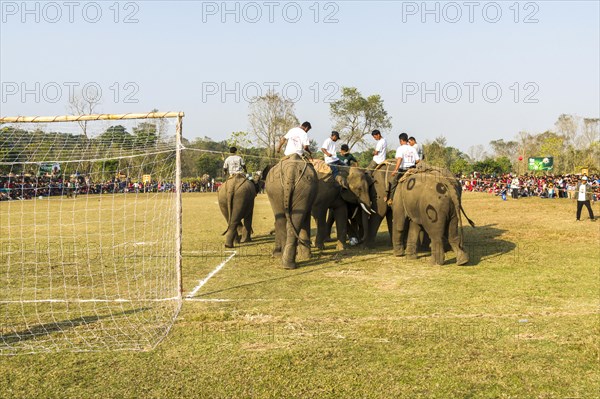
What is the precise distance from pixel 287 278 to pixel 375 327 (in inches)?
130

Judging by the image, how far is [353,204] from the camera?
13.8 meters

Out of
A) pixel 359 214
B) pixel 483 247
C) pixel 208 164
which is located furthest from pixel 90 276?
pixel 208 164

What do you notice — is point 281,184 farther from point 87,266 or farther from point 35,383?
point 35,383

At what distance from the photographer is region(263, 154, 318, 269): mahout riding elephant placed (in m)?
10.3

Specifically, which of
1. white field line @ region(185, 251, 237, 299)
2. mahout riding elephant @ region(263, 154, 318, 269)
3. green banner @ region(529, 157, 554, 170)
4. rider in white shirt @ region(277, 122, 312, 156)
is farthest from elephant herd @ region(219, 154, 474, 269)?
green banner @ region(529, 157, 554, 170)

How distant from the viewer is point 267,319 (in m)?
6.85

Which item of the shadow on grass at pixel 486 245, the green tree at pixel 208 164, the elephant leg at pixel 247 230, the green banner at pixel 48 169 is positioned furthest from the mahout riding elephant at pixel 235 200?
the green tree at pixel 208 164

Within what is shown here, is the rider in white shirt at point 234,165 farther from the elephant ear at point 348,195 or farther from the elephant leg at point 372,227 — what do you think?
the elephant leg at point 372,227

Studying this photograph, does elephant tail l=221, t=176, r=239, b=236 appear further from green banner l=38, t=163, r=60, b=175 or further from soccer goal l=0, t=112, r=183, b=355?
green banner l=38, t=163, r=60, b=175

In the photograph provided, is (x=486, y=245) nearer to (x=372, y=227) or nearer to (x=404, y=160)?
(x=372, y=227)

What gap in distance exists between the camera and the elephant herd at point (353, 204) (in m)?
10.4

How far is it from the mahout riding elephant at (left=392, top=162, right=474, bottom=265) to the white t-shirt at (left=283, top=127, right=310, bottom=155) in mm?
2357

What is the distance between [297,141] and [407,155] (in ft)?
9.16

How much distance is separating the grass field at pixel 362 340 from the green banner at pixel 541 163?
46.7 meters
